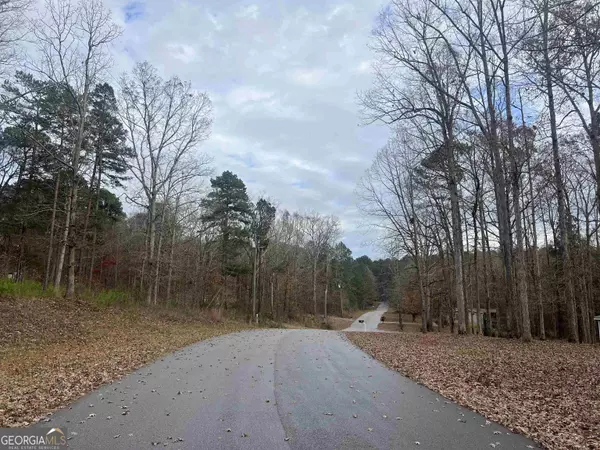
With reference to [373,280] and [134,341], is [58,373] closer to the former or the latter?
[134,341]

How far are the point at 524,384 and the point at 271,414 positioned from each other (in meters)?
5.19

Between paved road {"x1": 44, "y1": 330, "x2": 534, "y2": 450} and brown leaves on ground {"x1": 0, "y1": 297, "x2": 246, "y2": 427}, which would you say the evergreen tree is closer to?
brown leaves on ground {"x1": 0, "y1": 297, "x2": 246, "y2": 427}

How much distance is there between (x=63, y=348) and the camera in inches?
490

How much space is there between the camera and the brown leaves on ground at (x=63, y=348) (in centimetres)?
680

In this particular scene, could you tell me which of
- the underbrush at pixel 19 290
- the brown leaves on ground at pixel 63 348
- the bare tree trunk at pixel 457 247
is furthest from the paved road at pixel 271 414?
the bare tree trunk at pixel 457 247

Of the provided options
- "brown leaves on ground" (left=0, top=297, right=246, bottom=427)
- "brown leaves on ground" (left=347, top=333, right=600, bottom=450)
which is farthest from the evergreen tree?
"brown leaves on ground" (left=347, top=333, right=600, bottom=450)

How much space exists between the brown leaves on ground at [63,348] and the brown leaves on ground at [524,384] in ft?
21.2

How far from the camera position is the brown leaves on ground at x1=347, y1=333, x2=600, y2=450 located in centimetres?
551

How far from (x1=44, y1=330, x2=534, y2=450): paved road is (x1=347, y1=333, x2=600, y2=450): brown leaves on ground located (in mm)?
455

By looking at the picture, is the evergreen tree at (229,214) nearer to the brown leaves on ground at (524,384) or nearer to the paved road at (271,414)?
the brown leaves on ground at (524,384)

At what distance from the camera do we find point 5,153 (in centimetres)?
2556

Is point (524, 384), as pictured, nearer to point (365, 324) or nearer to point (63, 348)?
point (63, 348)

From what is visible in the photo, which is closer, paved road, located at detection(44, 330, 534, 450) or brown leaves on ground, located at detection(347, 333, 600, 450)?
paved road, located at detection(44, 330, 534, 450)

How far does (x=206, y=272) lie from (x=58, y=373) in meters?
29.8
